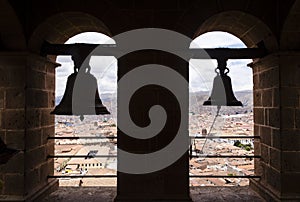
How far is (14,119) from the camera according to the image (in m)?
2.87

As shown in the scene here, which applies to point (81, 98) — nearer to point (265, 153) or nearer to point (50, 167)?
point (50, 167)

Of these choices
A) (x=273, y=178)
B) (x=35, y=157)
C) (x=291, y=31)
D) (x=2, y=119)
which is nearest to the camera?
(x=291, y=31)

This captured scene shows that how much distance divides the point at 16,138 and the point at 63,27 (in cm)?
143

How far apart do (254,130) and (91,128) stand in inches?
88.4

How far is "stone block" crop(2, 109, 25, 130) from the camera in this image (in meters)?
2.87

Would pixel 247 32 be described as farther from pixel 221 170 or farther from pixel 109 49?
pixel 221 170

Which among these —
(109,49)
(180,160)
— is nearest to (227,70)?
(180,160)

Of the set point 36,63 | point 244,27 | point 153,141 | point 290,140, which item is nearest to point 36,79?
point 36,63

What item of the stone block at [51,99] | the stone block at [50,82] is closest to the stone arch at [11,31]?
the stone block at [50,82]

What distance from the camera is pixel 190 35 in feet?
9.33

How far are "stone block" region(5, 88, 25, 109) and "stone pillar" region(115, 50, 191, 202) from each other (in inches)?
42.3

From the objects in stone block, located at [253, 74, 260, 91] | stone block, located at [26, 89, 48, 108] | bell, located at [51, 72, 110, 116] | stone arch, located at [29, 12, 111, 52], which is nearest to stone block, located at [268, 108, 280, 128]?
stone block, located at [253, 74, 260, 91]

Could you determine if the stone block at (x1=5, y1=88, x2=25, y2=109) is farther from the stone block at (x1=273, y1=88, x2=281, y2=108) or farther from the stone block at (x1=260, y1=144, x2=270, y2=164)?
the stone block at (x1=260, y1=144, x2=270, y2=164)

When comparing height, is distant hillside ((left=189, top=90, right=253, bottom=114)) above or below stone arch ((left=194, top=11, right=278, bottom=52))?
below
